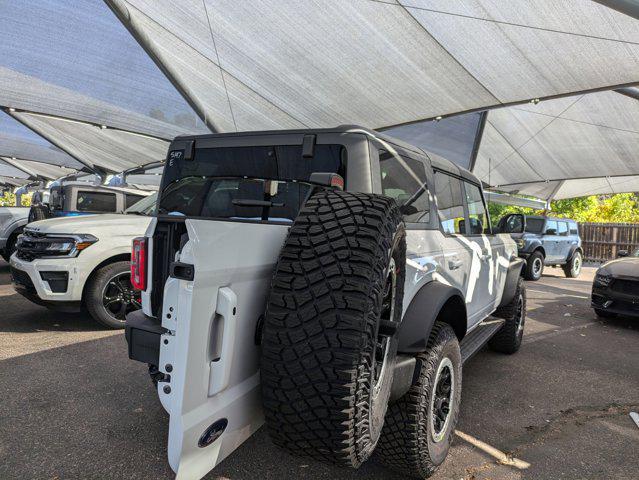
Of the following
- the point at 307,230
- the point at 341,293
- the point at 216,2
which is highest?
the point at 216,2

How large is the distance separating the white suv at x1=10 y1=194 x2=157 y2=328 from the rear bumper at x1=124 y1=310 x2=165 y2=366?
3.25m

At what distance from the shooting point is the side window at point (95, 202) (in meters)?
7.80

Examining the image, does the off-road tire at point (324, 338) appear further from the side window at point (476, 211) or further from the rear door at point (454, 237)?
the side window at point (476, 211)

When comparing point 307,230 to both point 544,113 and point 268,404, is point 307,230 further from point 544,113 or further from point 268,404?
point 544,113

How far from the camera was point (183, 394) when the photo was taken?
143 centimetres

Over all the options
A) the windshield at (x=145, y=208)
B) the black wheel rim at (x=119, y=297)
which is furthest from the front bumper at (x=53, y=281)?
the windshield at (x=145, y=208)

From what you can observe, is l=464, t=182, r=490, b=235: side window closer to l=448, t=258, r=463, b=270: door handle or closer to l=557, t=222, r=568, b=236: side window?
l=448, t=258, r=463, b=270: door handle

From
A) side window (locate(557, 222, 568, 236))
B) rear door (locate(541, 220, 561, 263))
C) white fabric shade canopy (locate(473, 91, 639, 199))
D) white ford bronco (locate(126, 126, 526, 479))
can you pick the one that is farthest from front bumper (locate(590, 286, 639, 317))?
side window (locate(557, 222, 568, 236))

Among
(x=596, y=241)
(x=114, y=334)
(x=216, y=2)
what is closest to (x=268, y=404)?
(x=114, y=334)

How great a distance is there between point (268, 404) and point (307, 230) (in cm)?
70

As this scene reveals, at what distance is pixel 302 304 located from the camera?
5.42 feet

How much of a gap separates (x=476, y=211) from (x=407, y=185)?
1.61 m

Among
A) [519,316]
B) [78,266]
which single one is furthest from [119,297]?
[519,316]

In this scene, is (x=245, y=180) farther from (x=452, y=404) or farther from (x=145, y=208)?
(x=145, y=208)
